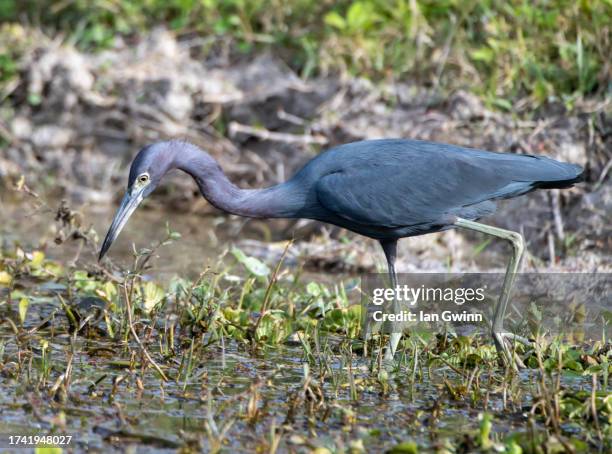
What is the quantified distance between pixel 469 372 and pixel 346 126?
3526 mm

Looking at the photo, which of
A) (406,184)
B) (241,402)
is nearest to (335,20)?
(406,184)

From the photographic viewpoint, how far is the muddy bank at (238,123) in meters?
7.17

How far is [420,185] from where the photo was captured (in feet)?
16.9

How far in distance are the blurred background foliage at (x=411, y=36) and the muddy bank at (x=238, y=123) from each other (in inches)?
6.0

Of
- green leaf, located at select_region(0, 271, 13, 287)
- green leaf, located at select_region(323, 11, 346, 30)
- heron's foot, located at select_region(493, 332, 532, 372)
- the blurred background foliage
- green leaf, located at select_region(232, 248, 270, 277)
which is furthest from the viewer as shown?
green leaf, located at select_region(323, 11, 346, 30)

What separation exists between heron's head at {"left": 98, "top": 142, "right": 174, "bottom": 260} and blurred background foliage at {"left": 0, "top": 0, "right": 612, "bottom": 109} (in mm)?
3120

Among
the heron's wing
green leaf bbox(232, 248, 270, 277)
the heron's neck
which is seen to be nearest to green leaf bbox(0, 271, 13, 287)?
green leaf bbox(232, 248, 270, 277)

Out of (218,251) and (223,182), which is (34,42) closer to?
(218,251)

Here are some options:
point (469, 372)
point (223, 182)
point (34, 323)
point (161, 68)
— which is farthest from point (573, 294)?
point (161, 68)

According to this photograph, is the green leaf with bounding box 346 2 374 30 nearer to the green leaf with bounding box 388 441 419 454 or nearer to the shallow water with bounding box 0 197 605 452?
the shallow water with bounding box 0 197 605 452

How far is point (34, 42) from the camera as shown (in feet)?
29.3

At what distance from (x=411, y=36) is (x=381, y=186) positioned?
10.7 ft

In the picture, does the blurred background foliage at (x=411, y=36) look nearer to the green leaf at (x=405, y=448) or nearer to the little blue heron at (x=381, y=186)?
the little blue heron at (x=381, y=186)

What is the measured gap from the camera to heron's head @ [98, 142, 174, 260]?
501cm
